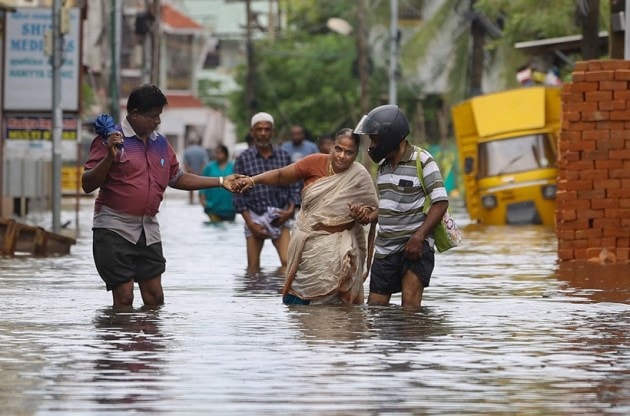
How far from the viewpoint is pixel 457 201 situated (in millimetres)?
51406

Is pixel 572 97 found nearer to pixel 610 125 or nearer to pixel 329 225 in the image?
pixel 610 125

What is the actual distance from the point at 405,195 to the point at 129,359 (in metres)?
3.08

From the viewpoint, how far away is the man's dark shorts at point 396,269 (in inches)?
507

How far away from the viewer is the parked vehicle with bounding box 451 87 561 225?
3234 centimetres

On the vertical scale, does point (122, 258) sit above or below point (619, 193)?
below

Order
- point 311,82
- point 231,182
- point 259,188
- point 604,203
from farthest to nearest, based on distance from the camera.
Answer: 1. point 311,82
2. point 604,203
3. point 259,188
4. point 231,182

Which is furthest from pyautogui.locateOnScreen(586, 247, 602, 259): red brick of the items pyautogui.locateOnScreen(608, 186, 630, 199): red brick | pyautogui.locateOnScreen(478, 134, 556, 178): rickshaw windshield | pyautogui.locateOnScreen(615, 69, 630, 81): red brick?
pyautogui.locateOnScreen(478, 134, 556, 178): rickshaw windshield

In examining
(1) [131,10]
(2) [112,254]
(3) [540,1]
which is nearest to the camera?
(2) [112,254]

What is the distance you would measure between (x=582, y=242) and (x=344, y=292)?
720 cm

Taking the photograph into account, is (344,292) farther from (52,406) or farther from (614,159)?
(614,159)

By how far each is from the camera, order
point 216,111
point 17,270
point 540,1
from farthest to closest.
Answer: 1. point 216,111
2. point 540,1
3. point 17,270

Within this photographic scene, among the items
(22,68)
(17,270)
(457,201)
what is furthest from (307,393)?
(457,201)

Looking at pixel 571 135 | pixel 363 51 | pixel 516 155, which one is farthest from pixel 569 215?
pixel 363 51

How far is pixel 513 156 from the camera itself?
33156 millimetres
